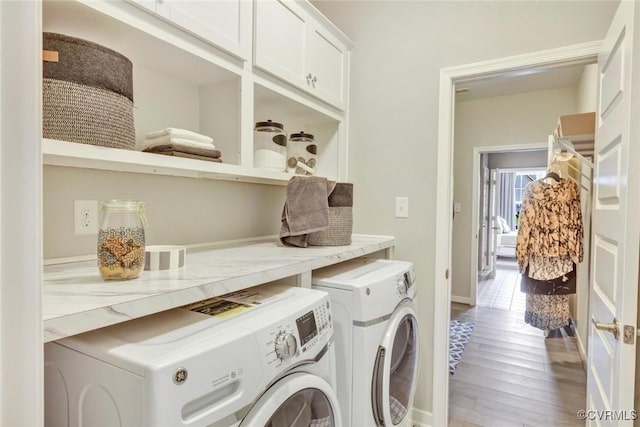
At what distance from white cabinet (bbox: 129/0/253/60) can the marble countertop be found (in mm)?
796

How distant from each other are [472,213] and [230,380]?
450cm

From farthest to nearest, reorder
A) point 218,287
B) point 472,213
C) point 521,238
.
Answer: point 472,213 < point 521,238 < point 218,287

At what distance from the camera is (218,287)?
3.02 ft

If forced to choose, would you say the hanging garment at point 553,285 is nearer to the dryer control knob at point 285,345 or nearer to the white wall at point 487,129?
the white wall at point 487,129

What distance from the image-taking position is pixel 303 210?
1641 millimetres

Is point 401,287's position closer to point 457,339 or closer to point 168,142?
point 168,142

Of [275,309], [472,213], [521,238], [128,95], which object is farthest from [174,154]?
[472,213]

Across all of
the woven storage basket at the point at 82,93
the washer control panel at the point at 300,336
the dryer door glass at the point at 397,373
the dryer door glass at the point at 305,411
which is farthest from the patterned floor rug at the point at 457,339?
the woven storage basket at the point at 82,93

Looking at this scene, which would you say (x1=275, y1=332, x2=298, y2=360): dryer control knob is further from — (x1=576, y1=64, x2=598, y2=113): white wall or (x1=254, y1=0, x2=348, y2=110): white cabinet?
(x1=576, y1=64, x2=598, y2=113): white wall

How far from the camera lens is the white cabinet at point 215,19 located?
1.12 metres

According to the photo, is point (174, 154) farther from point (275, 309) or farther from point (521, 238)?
point (521, 238)

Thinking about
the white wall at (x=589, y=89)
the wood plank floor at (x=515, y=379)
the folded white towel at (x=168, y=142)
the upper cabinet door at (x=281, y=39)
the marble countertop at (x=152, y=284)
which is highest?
the white wall at (x=589, y=89)

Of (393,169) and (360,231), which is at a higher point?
(393,169)

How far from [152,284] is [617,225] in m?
1.44
